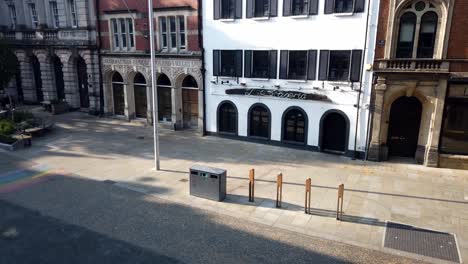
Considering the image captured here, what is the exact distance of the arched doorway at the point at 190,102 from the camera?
22312 millimetres

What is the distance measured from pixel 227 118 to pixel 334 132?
6.49 m

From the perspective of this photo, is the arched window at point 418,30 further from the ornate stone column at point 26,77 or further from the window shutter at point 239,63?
the ornate stone column at point 26,77

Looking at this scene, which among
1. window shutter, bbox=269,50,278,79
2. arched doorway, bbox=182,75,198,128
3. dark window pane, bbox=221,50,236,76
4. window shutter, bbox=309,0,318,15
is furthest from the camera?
arched doorway, bbox=182,75,198,128

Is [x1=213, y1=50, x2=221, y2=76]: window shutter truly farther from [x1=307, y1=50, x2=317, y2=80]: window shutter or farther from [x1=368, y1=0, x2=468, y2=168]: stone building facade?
[x1=368, y1=0, x2=468, y2=168]: stone building facade

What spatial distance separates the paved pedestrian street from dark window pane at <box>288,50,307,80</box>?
4.04 metres

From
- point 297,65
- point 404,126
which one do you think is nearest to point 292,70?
point 297,65

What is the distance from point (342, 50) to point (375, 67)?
5.77ft

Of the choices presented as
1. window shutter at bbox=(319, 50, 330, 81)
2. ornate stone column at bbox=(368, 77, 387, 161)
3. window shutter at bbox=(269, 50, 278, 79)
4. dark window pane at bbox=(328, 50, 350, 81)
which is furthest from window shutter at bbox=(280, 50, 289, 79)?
ornate stone column at bbox=(368, 77, 387, 161)

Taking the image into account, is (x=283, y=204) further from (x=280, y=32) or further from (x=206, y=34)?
(x=206, y=34)

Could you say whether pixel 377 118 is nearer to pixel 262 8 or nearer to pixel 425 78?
pixel 425 78

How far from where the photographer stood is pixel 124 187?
1350cm

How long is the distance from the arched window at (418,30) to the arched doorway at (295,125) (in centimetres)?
571

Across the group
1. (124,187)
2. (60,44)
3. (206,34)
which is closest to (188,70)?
(206,34)

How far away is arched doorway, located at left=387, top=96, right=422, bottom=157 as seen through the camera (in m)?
16.2
